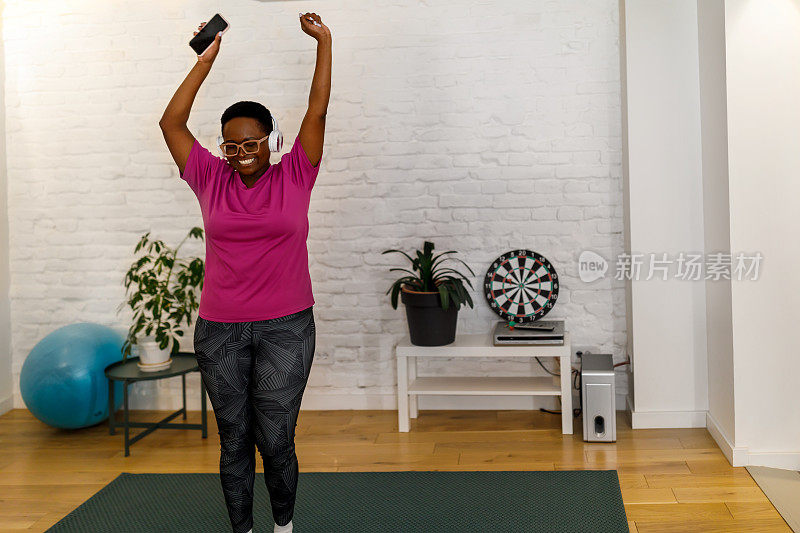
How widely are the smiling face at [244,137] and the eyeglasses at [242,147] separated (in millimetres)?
10

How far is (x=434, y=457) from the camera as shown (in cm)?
355

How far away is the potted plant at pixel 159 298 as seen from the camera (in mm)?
3863

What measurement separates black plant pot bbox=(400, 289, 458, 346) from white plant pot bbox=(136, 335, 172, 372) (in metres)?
1.24

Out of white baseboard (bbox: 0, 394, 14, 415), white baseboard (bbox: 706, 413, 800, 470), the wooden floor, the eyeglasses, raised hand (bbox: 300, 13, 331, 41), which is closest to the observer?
the eyeglasses

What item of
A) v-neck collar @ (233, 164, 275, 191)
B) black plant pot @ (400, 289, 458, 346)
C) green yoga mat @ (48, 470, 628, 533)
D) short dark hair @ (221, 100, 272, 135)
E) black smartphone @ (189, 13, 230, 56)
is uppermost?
black smartphone @ (189, 13, 230, 56)

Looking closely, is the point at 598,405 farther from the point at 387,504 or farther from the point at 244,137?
the point at 244,137

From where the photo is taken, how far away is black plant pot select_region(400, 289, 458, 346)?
3.81m

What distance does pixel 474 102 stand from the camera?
4129 mm

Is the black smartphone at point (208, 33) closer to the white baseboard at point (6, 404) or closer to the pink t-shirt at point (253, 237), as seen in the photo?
the pink t-shirt at point (253, 237)

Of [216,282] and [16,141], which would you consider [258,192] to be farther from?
[16,141]

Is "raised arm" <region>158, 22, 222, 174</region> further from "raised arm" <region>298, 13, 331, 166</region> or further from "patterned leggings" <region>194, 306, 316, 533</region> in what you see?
"patterned leggings" <region>194, 306, 316, 533</region>

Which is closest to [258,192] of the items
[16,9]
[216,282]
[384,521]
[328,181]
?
[216,282]

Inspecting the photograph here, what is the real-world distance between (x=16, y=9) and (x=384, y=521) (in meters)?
3.50

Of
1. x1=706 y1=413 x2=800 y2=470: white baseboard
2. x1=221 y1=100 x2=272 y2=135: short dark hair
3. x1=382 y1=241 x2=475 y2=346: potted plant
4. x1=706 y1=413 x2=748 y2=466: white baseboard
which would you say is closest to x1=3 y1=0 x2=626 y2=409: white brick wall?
x1=382 y1=241 x2=475 y2=346: potted plant
